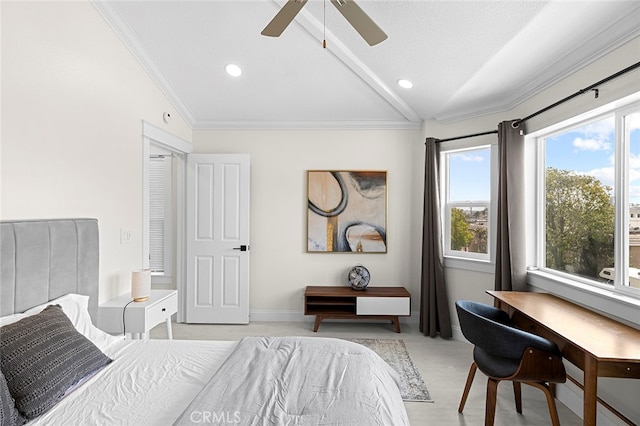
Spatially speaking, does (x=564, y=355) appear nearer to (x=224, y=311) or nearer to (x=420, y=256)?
(x=420, y=256)

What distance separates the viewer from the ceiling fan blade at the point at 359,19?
1.67 m

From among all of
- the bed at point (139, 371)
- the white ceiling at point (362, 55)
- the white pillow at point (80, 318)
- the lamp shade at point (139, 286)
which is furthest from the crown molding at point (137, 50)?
the white pillow at point (80, 318)

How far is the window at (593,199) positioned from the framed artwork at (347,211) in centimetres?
165

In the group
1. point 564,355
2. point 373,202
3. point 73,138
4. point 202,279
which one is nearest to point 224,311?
point 202,279

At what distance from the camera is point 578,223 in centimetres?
263

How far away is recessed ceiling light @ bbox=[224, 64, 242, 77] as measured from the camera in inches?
132

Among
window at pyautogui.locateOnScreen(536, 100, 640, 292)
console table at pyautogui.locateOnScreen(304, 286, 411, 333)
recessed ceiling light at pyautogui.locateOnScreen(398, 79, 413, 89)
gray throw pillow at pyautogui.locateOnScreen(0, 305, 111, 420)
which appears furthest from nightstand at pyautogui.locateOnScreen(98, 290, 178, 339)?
window at pyautogui.locateOnScreen(536, 100, 640, 292)

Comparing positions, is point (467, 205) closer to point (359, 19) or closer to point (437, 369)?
point (437, 369)

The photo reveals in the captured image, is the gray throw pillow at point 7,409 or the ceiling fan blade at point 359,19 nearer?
the gray throw pillow at point 7,409

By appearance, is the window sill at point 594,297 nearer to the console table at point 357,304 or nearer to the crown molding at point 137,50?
the console table at point 357,304

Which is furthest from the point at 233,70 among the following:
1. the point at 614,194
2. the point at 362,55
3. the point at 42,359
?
the point at 614,194

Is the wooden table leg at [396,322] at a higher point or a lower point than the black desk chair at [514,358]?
lower

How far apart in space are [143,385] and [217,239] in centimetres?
260

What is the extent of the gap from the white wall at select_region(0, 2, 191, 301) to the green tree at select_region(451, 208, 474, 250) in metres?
3.19
